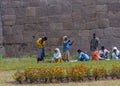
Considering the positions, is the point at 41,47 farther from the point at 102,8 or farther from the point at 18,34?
the point at 102,8

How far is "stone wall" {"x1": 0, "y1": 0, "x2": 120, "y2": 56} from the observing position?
23922mm

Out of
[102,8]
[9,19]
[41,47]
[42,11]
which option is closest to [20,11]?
[9,19]

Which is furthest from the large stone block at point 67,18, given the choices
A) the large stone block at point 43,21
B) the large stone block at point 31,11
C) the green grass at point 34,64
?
the green grass at point 34,64

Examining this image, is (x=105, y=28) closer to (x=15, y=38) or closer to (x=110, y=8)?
(x=110, y=8)

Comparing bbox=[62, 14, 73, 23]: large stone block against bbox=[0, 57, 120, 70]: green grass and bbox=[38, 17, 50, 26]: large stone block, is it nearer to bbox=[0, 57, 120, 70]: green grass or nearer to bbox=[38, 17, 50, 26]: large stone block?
bbox=[38, 17, 50, 26]: large stone block

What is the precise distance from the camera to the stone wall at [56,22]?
2392 centimetres

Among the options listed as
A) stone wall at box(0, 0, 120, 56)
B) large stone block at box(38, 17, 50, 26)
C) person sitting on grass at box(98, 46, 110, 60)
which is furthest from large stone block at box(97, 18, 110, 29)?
large stone block at box(38, 17, 50, 26)

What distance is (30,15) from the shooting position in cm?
2423

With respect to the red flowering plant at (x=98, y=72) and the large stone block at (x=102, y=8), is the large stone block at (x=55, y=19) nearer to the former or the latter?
the large stone block at (x=102, y=8)

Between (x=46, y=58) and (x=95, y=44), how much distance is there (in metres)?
2.52

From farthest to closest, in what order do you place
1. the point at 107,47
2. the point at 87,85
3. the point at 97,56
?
the point at 107,47, the point at 97,56, the point at 87,85

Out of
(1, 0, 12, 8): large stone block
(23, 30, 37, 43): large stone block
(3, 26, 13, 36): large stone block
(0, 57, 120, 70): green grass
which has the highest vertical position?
(1, 0, 12, 8): large stone block

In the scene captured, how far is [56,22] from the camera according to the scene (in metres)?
24.1

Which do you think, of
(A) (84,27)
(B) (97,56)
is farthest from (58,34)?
(B) (97,56)
